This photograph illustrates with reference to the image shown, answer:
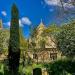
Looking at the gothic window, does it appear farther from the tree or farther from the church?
the tree

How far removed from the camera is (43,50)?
2630 inches

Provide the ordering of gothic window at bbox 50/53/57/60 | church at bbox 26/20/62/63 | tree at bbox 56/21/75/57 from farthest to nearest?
gothic window at bbox 50/53/57/60 → church at bbox 26/20/62/63 → tree at bbox 56/21/75/57

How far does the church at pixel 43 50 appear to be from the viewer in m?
65.1

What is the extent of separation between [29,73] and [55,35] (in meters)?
29.9

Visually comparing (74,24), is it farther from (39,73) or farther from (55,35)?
(55,35)

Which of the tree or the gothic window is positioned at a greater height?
the tree

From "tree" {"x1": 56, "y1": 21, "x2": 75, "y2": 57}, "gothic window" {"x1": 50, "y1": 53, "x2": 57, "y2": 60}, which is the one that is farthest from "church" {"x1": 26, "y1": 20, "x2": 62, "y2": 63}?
"tree" {"x1": 56, "y1": 21, "x2": 75, "y2": 57}

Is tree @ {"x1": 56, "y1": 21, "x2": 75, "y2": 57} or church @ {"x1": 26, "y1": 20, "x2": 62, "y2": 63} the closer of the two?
tree @ {"x1": 56, "y1": 21, "x2": 75, "y2": 57}

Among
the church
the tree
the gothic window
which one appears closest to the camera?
the tree

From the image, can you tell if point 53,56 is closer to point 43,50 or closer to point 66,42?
point 43,50

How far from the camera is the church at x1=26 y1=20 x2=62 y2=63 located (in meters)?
65.1

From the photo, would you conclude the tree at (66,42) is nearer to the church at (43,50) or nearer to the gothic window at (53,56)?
the church at (43,50)

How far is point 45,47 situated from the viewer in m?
69.6

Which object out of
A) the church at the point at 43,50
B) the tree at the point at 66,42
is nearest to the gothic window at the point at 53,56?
the church at the point at 43,50
